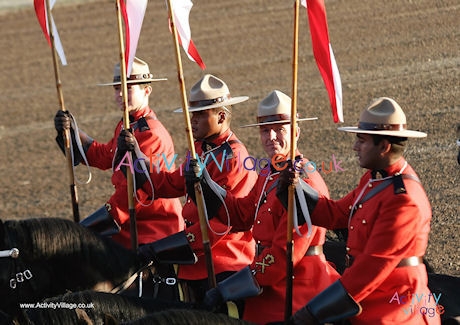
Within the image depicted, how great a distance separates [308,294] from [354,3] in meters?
15.9

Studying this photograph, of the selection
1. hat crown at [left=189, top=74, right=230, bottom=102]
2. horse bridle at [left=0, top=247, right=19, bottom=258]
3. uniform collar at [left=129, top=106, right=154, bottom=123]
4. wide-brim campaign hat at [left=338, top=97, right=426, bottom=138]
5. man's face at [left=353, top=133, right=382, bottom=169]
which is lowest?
horse bridle at [left=0, top=247, right=19, bottom=258]

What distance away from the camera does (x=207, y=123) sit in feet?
23.9

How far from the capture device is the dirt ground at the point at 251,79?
13.5m

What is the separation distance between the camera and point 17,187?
14.7 m

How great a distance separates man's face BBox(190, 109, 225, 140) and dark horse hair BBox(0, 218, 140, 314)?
3.29 ft

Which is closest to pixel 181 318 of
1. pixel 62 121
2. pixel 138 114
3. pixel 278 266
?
pixel 278 266

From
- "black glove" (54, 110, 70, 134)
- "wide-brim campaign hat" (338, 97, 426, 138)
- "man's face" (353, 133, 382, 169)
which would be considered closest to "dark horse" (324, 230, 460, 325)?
"man's face" (353, 133, 382, 169)

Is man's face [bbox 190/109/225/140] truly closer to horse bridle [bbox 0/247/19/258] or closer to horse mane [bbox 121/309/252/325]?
horse bridle [bbox 0/247/19/258]

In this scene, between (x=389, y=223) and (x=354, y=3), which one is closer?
(x=389, y=223)

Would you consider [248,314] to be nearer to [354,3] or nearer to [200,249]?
[200,249]

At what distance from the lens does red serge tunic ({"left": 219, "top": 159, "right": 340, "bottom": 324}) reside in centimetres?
621

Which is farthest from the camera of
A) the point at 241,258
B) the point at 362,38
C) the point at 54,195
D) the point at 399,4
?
the point at 399,4

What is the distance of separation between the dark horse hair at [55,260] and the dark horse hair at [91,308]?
1.10ft

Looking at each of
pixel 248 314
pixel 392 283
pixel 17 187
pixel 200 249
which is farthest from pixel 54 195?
pixel 392 283
